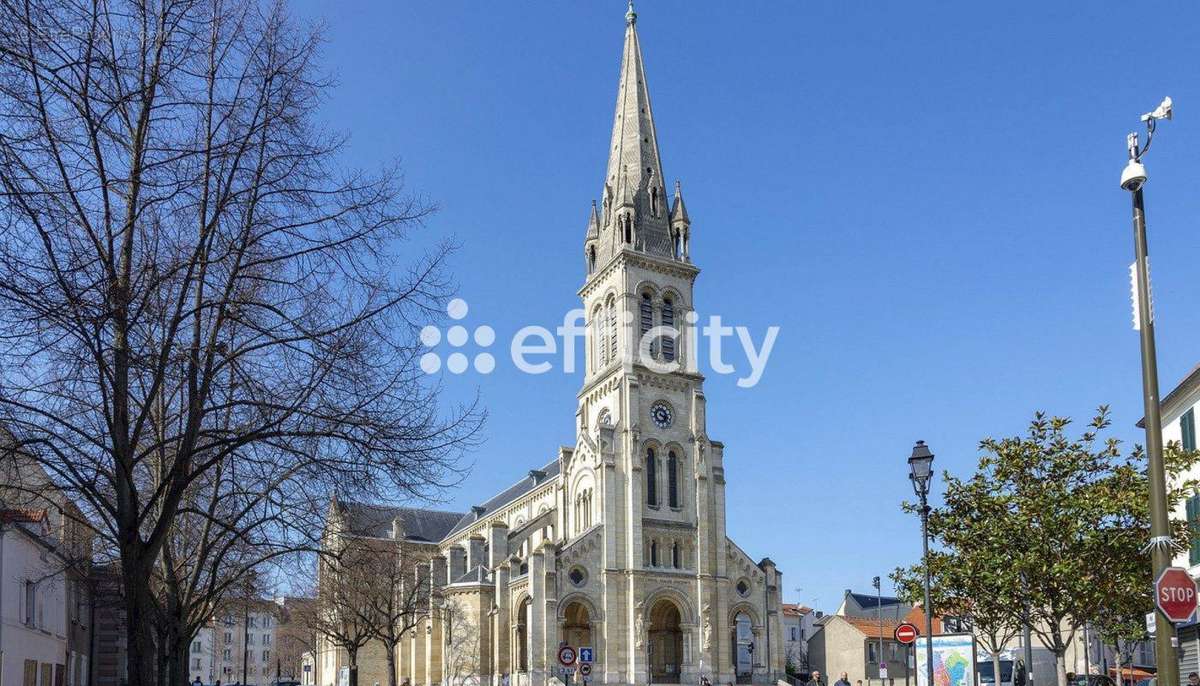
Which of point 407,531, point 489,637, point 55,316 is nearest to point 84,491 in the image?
point 55,316

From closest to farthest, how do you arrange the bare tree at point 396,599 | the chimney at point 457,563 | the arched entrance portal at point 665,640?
the bare tree at point 396,599 < the arched entrance portal at point 665,640 < the chimney at point 457,563

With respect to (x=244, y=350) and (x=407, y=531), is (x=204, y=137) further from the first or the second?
(x=407, y=531)

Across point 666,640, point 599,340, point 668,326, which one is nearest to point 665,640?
point 666,640

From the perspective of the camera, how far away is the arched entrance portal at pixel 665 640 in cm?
6488

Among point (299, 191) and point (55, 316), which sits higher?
point (299, 191)

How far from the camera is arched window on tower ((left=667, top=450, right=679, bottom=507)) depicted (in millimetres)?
65750

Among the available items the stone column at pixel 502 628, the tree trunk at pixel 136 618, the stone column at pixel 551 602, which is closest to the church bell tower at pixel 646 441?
the stone column at pixel 551 602

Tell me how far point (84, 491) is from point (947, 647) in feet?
115

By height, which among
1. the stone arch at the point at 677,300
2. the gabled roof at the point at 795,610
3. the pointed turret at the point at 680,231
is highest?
the pointed turret at the point at 680,231

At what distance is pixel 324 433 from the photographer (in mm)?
12672

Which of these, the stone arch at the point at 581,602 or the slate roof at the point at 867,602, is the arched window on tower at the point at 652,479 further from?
the slate roof at the point at 867,602

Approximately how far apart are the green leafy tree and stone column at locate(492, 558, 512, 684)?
43276 mm

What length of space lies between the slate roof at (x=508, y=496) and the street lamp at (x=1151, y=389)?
6747 cm

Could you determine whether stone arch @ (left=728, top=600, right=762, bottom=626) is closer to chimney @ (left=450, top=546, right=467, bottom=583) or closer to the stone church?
the stone church
